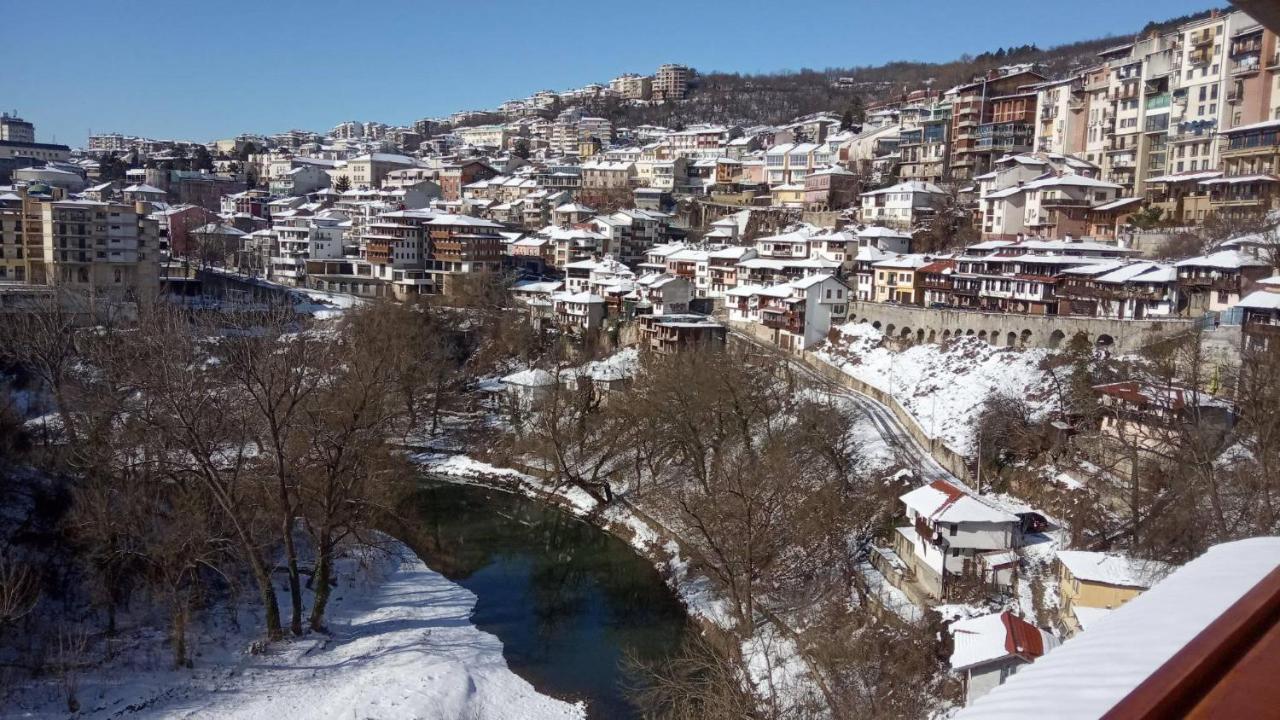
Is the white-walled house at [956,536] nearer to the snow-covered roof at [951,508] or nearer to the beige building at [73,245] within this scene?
the snow-covered roof at [951,508]

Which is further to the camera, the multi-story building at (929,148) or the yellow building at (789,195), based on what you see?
the yellow building at (789,195)

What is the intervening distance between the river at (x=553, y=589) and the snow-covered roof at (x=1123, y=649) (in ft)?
33.0

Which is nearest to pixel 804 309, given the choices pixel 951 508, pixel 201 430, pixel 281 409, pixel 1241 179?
pixel 1241 179

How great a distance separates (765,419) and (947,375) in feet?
16.5

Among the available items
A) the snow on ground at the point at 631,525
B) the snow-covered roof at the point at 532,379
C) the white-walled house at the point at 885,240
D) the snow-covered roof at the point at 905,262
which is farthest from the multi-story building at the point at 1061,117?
the snow on ground at the point at 631,525

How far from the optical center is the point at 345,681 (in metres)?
10.8

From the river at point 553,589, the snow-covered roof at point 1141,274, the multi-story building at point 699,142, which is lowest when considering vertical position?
the river at point 553,589

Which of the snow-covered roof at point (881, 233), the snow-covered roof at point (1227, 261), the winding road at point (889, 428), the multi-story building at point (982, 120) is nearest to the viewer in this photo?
the winding road at point (889, 428)

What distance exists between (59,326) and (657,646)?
1475 centimetres

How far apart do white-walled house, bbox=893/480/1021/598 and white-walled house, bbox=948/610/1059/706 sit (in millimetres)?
2182

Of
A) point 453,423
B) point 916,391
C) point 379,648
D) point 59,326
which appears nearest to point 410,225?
point 453,423

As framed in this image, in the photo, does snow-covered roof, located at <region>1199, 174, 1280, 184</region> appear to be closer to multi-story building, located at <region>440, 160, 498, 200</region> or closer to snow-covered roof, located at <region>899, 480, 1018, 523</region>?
snow-covered roof, located at <region>899, 480, 1018, 523</region>

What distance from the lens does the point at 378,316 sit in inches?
1088

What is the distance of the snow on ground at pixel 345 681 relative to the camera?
9.84 metres
